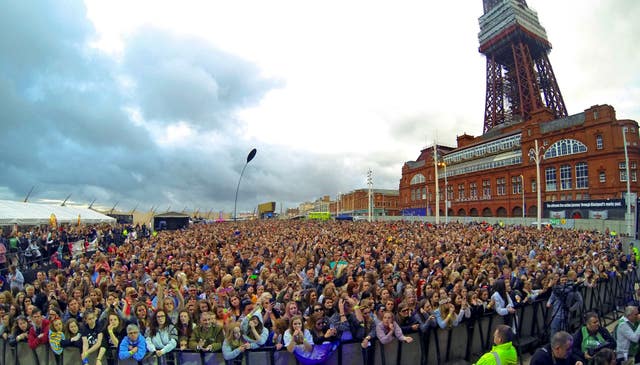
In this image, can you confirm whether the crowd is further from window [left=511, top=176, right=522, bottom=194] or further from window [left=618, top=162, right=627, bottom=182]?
window [left=511, top=176, right=522, bottom=194]

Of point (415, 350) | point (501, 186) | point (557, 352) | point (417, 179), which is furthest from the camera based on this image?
point (417, 179)

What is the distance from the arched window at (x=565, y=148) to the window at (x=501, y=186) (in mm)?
8111

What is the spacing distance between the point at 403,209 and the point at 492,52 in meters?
49.9

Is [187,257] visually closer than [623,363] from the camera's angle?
No

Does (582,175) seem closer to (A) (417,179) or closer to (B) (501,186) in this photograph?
(B) (501,186)

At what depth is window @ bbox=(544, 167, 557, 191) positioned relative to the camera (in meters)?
48.8

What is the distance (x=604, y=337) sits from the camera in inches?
183

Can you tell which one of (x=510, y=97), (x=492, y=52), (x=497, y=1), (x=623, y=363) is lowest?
(x=623, y=363)

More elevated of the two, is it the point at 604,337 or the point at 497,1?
the point at 497,1

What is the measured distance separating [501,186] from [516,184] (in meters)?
3.62

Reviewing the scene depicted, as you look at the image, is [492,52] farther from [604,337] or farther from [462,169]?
[604,337]

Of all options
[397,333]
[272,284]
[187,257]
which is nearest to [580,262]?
[397,333]

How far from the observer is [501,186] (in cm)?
5769

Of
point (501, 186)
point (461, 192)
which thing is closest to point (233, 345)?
point (501, 186)
